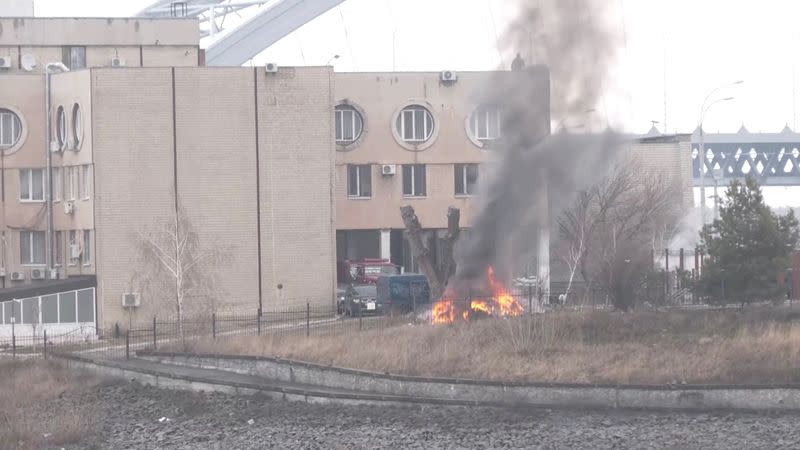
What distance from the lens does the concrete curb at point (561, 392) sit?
3688cm

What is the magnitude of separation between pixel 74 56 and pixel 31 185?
10914mm

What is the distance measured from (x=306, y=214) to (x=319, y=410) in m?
24.3

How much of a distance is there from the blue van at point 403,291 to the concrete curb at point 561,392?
15567 millimetres

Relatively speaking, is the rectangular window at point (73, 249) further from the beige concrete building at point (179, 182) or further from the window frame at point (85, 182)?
the window frame at point (85, 182)

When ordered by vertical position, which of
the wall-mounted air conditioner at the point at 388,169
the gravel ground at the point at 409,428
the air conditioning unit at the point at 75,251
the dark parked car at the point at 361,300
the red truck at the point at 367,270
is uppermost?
the wall-mounted air conditioner at the point at 388,169

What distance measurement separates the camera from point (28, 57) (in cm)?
7269

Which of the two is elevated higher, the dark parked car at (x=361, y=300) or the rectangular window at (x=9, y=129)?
the rectangular window at (x=9, y=129)

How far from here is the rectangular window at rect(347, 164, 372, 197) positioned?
2820 inches

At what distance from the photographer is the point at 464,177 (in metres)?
A: 72.1

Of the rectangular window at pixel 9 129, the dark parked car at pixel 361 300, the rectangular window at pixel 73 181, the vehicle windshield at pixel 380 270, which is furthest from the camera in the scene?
the vehicle windshield at pixel 380 270

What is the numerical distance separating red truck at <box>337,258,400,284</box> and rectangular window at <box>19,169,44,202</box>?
1259 centimetres

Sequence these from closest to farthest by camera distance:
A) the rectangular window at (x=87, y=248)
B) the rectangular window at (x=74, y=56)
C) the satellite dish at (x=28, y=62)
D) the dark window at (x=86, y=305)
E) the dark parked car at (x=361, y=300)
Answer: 1. the dark window at (x=86, y=305)
2. the dark parked car at (x=361, y=300)
3. the rectangular window at (x=87, y=248)
4. the satellite dish at (x=28, y=62)
5. the rectangular window at (x=74, y=56)

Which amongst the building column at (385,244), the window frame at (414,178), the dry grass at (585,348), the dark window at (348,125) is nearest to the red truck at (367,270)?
the building column at (385,244)

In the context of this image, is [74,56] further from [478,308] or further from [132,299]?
[478,308]
